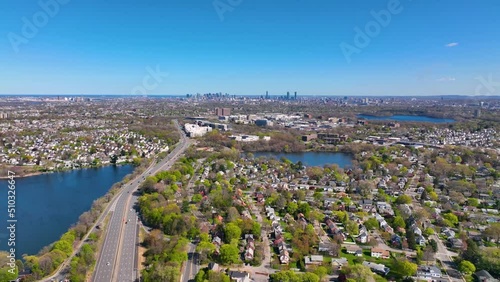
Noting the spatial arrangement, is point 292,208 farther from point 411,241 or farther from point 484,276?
point 484,276

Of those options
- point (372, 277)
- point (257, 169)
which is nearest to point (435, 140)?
point (257, 169)

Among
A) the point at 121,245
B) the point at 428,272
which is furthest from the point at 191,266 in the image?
the point at 428,272

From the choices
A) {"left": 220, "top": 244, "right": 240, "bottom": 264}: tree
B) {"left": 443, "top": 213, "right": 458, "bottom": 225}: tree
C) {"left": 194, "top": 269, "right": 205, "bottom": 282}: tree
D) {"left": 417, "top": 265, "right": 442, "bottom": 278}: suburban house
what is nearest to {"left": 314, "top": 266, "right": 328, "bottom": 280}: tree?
{"left": 220, "top": 244, "right": 240, "bottom": 264}: tree

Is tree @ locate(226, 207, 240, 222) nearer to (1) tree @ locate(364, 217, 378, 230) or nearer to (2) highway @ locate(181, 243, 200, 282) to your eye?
(2) highway @ locate(181, 243, 200, 282)

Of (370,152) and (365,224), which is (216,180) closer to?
(365,224)

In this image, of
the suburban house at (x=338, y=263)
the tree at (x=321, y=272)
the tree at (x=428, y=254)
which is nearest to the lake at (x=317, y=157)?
the tree at (x=428, y=254)

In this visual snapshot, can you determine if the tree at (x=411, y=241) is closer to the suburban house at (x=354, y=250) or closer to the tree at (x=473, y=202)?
the suburban house at (x=354, y=250)
